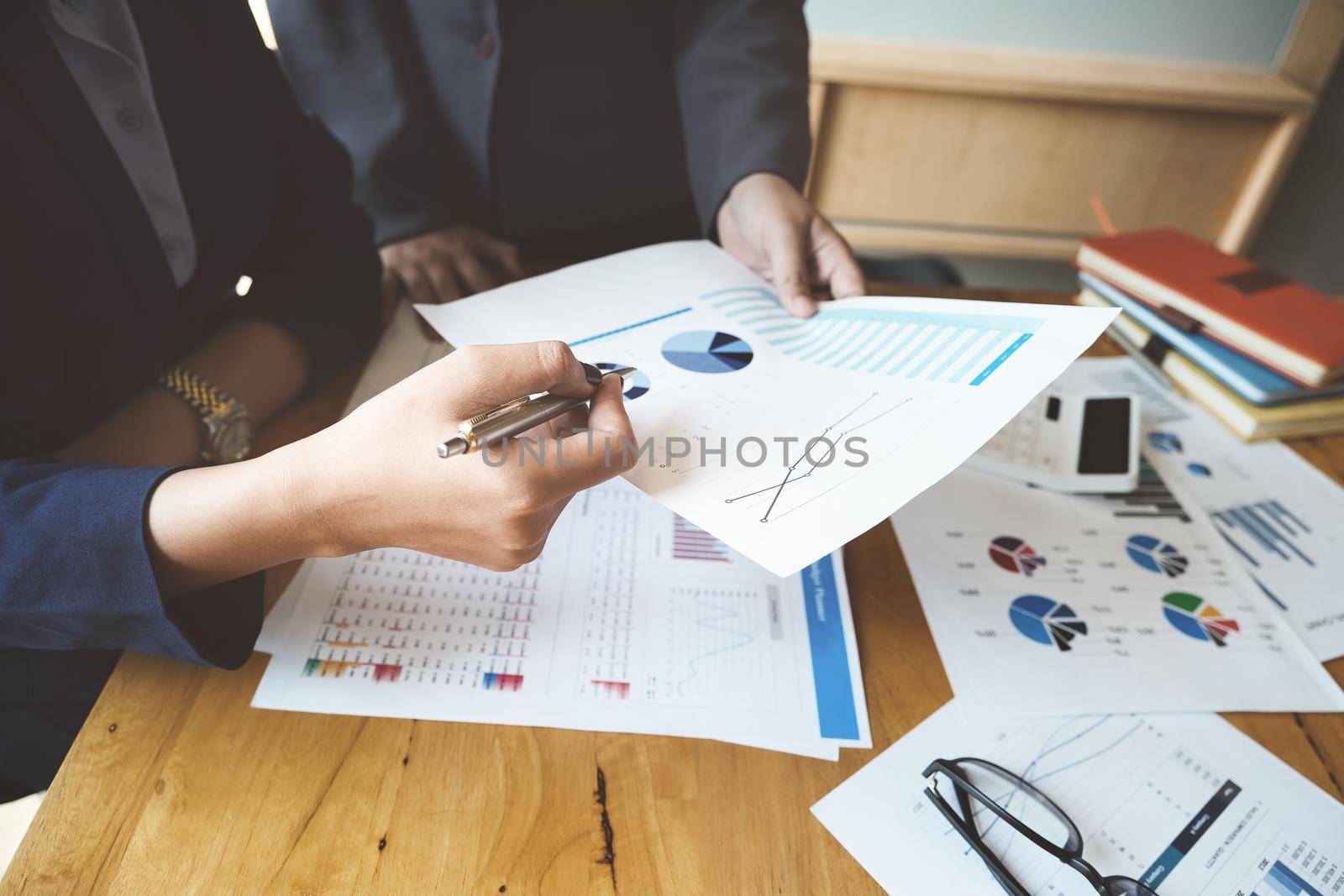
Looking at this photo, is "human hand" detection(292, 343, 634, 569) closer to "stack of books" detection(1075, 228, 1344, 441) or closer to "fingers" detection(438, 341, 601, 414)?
"fingers" detection(438, 341, 601, 414)

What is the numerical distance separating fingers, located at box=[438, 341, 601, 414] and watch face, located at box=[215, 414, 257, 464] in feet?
1.08

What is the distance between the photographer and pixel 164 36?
63 centimetres

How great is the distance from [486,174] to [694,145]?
27cm

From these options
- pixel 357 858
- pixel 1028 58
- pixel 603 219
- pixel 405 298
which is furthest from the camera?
pixel 1028 58

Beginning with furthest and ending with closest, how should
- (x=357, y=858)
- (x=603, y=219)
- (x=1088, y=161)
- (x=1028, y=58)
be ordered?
1. (x=1088, y=161)
2. (x=1028, y=58)
3. (x=603, y=219)
4. (x=357, y=858)

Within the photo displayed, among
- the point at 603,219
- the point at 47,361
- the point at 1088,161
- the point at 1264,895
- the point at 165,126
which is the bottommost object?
the point at 1088,161

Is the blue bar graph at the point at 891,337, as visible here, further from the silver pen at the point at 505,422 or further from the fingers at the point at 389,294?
the fingers at the point at 389,294

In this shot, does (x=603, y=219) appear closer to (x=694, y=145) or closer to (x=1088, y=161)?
(x=694, y=145)

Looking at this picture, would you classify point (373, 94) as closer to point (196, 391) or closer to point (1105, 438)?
point (196, 391)

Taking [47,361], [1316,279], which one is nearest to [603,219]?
[47,361]

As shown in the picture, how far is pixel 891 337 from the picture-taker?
0.58 meters

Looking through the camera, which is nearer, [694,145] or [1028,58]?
[694,145]

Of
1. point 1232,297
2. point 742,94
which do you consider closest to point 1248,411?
point 1232,297

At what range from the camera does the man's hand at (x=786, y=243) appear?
0.68 m
